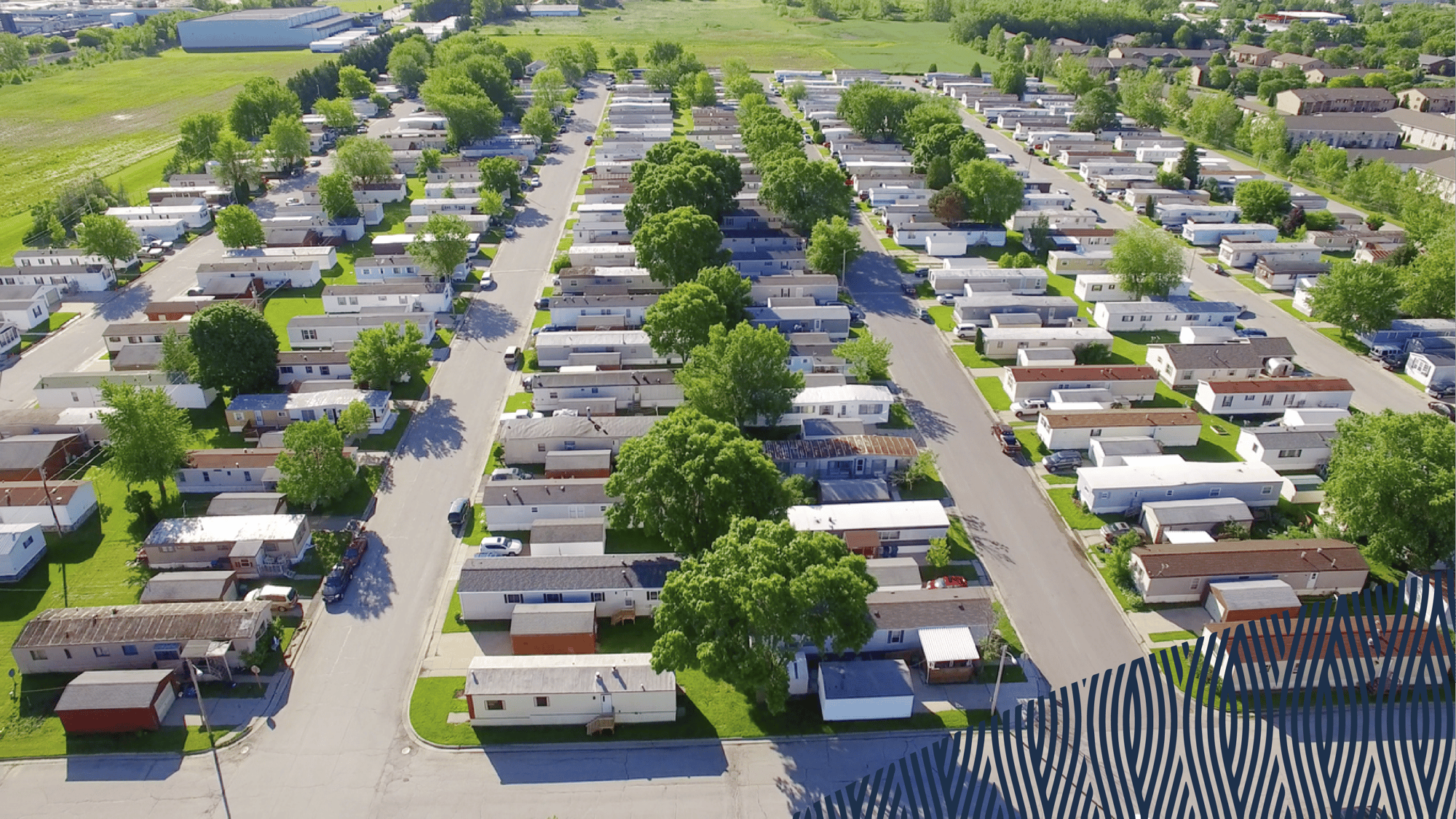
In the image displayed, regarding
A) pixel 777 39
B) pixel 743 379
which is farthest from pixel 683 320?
pixel 777 39

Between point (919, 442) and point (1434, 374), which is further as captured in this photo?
point (1434, 374)

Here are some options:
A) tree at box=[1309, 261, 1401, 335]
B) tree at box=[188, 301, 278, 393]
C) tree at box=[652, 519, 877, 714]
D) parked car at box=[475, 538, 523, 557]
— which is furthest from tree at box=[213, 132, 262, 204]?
tree at box=[1309, 261, 1401, 335]

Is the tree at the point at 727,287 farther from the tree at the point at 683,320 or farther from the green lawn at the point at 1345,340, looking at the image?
the green lawn at the point at 1345,340

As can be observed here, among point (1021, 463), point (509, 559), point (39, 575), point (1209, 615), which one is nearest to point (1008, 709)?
point (1209, 615)

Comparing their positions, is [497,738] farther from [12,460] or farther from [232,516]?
[12,460]

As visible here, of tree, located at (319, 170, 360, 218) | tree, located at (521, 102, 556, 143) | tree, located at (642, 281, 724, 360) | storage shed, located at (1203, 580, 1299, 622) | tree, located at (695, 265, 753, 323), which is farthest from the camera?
tree, located at (521, 102, 556, 143)

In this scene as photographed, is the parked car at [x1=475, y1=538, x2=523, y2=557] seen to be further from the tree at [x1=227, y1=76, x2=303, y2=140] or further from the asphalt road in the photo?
the tree at [x1=227, y1=76, x2=303, y2=140]
